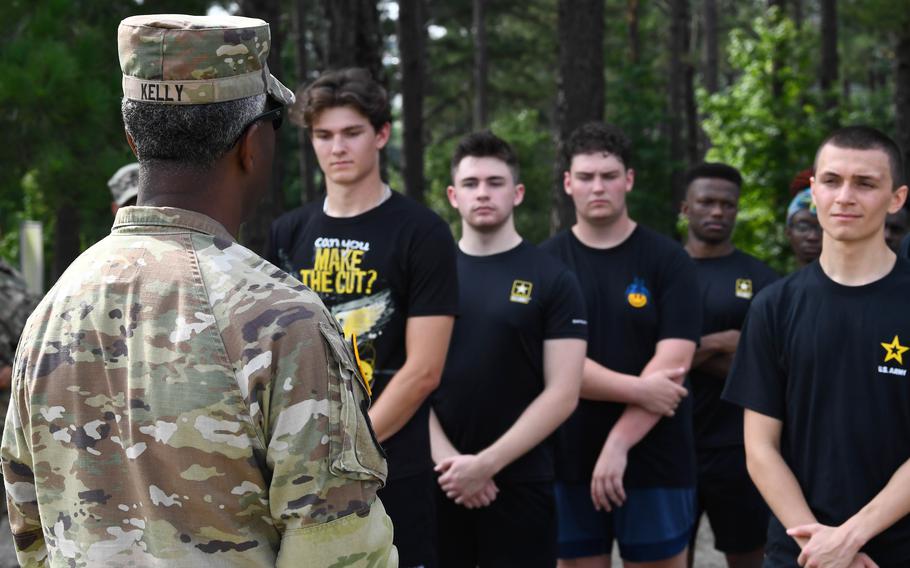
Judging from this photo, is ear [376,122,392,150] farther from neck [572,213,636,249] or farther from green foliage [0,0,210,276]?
green foliage [0,0,210,276]

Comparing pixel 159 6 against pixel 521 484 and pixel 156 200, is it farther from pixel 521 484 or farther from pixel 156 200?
pixel 156 200

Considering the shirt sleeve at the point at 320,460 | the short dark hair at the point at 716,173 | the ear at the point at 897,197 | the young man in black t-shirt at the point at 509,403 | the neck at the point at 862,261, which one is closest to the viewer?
the shirt sleeve at the point at 320,460

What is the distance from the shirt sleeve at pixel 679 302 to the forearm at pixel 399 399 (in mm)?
1533

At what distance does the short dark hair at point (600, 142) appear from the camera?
526 centimetres

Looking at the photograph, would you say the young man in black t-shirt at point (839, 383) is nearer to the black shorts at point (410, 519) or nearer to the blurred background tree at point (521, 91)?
the black shorts at point (410, 519)

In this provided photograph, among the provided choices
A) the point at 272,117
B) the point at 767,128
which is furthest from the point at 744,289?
the point at 767,128

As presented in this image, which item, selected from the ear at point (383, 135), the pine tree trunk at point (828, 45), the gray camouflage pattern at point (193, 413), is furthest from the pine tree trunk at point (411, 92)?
the gray camouflage pattern at point (193, 413)

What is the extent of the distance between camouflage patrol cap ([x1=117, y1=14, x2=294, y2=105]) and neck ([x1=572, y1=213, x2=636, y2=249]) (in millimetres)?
3263

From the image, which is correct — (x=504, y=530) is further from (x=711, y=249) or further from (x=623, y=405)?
(x=711, y=249)

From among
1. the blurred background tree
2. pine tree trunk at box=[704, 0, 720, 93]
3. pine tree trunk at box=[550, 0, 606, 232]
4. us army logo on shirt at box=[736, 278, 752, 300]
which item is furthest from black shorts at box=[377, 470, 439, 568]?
pine tree trunk at box=[704, 0, 720, 93]

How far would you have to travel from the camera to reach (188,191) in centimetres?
Answer: 209

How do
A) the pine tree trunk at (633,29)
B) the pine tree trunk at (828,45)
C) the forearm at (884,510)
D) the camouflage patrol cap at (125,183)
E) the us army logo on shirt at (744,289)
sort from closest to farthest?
the forearm at (884,510), the camouflage patrol cap at (125,183), the us army logo on shirt at (744,289), the pine tree trunk at (828,45), the pine tree trunk at (633,29)

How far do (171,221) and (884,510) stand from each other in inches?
93.6

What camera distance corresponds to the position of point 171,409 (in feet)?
6.44
